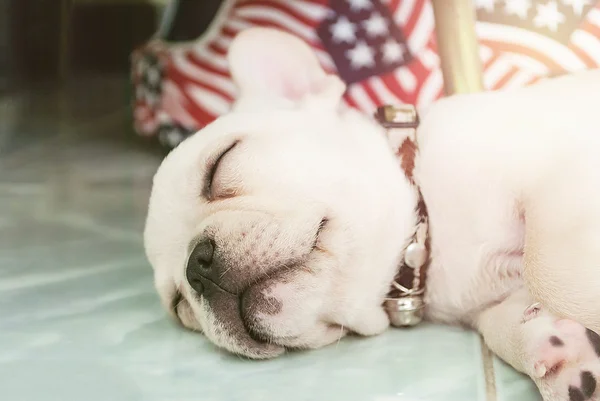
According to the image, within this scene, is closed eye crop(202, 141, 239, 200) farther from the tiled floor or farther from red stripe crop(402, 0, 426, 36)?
red stripe crop(402, 0, 426, 36)

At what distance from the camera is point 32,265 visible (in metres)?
1.74

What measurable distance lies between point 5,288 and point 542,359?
1.17 m

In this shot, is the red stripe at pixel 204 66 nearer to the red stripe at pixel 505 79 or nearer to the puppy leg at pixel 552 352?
the red stripe at pixel 505 79

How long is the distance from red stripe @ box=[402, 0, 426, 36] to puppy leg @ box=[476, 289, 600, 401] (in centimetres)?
119

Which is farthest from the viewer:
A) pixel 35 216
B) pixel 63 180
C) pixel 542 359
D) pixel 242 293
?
pixel 63 180

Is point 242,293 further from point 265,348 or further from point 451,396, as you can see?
point 451,396

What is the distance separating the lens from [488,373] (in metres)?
1.15

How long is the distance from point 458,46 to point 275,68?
0.69 meters

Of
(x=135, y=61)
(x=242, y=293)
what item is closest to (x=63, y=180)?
(x=135, y=61)

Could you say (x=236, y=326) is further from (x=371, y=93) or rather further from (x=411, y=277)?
(x=371, y=93)

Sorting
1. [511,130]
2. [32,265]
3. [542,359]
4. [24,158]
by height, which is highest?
[511,130]

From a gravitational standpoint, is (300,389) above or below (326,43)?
below

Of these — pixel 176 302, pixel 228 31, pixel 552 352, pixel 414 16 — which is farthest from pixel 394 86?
pixel 552 352

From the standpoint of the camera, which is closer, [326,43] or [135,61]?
[326,43]
